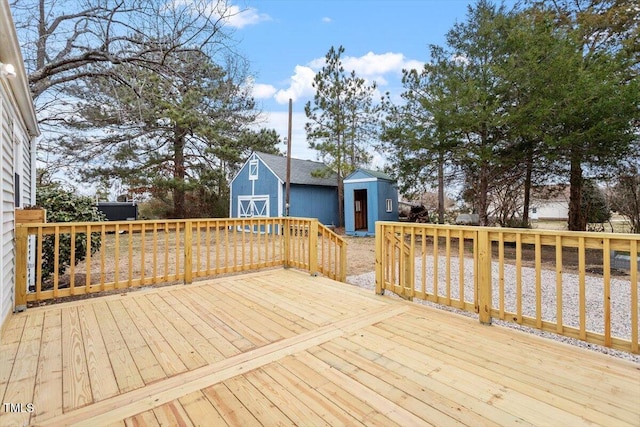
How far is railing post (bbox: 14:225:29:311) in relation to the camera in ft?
10.3

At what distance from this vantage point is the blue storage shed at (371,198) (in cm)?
1241

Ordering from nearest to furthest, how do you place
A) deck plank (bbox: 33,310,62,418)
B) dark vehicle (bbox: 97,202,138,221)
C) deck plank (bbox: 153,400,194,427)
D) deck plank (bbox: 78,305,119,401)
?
deck plank (bbox: 153,400,194,427)
deck plank (bbox: 33,310,62,418)
deck plank (bbox: 78,305,119,401)
dark vehicle (bbox: 97,202,138,221)

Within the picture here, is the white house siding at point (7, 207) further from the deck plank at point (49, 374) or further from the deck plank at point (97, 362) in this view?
the deck plank at point (97, 362)

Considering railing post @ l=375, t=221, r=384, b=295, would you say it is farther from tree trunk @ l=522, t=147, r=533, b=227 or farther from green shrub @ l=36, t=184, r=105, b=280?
tree trunk @ l=522, t=147, r=533, b=227

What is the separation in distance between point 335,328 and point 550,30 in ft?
31.1

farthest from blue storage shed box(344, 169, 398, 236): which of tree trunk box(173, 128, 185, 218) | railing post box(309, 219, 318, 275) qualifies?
railing post box(309, 219, 318, 275)

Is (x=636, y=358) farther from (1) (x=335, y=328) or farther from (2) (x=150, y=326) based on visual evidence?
(2) (x=150, y=326)

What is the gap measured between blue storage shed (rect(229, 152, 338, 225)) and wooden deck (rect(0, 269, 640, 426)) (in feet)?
32.9

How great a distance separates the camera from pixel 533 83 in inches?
305

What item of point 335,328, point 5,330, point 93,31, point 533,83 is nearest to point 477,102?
point 533,83

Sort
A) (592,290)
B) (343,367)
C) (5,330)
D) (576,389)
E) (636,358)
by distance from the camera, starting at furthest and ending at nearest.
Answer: (592,290) → (636,358) → (5,330) → (343,367) → (576,389)

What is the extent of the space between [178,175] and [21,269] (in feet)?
39.9

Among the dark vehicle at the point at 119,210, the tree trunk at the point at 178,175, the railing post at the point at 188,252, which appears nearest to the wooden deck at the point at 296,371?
the railing post at the point at 188,252

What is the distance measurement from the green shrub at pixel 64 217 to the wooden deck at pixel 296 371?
187 cm
